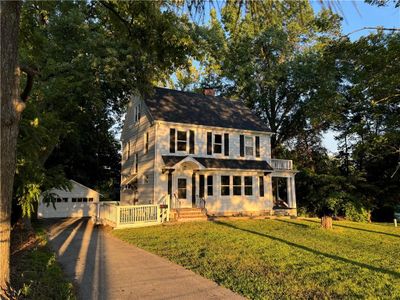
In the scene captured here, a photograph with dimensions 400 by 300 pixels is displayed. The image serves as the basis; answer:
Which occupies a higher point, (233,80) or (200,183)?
(233,80)

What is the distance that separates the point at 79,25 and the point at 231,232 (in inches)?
551

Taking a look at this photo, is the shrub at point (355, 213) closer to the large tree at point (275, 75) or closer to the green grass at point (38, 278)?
the large tree at point (275, 75)

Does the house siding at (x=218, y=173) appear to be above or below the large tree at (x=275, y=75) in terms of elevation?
below

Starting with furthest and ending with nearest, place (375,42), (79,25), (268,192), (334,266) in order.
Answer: (268,192) < (79,25) < (375,42) < (334,266)

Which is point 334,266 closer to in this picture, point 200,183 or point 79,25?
point 200,183

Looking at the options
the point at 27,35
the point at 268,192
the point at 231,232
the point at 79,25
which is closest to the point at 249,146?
the point at 268,192

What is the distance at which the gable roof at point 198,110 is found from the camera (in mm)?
21453

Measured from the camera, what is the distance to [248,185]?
2262 centimetres

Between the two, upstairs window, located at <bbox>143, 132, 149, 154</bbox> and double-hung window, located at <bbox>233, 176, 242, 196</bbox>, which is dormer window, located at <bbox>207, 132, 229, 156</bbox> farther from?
upstairs window, located at <bbox>143, 132, 149, 154</bbox>

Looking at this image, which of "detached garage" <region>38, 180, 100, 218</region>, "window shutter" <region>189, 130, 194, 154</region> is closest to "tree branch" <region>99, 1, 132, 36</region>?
"window shutter" <region>189, 130, 194, 154</region>

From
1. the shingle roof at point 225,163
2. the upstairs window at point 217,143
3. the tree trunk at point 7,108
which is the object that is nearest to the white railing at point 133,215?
the shingle roof at point 225,163

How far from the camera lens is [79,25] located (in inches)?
715

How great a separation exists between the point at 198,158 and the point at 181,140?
1629 mm

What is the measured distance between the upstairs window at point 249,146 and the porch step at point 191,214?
6151 millimetres
